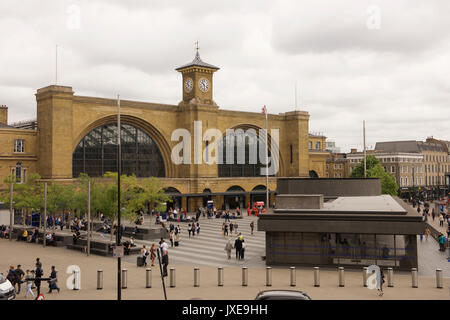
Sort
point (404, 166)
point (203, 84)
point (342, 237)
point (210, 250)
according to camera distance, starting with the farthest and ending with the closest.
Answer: point (404, 166)
point (203, 84)
point (210, 250)
point (342, 237)

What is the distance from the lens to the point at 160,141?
6319 centimetres

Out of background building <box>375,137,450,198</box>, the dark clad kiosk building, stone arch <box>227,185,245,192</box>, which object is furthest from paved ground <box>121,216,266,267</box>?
background building <box>375,137,450,198</box>

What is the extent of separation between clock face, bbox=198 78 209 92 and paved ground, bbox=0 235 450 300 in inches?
1653

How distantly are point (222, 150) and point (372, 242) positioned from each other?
47.1 meters

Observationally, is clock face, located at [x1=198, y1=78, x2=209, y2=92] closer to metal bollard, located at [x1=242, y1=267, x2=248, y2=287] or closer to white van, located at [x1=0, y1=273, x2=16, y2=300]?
metal bollard, located at [x1=242, y1=267, x2=248, y2=287]

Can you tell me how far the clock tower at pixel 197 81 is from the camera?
6544cm

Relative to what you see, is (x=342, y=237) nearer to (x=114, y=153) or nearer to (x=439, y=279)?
(x=439, y=279)

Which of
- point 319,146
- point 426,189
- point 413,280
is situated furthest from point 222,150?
point 426,189

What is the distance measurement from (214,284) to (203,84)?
4876cm

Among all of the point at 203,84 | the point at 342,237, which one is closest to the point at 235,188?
the point at 203,84

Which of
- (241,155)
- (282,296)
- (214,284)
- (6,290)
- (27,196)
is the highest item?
(241,155)

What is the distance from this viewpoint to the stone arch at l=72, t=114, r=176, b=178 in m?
55.2

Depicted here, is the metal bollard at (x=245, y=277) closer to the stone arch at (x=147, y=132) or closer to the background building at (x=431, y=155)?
the stone arch at (x=147, y=132)
